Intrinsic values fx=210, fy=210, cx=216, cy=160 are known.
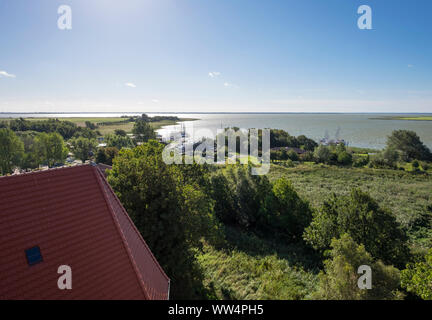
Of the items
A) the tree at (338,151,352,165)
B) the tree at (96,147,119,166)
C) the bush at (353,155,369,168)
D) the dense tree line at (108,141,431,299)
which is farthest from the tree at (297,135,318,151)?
the dense tree line at (108,141,431,299)

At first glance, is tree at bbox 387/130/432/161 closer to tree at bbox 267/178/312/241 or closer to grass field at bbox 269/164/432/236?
grass field at bbox 269/164/432/236

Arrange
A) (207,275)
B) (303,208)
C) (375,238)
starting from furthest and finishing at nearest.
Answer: (303,208)
(207,275)
(375,238)

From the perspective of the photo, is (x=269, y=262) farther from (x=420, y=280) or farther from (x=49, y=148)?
(x=49, y=148)

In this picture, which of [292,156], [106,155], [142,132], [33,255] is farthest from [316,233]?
[142,132]

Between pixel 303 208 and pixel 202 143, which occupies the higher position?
pixel 202 143

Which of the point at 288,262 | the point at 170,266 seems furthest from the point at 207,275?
the point at 288,262
